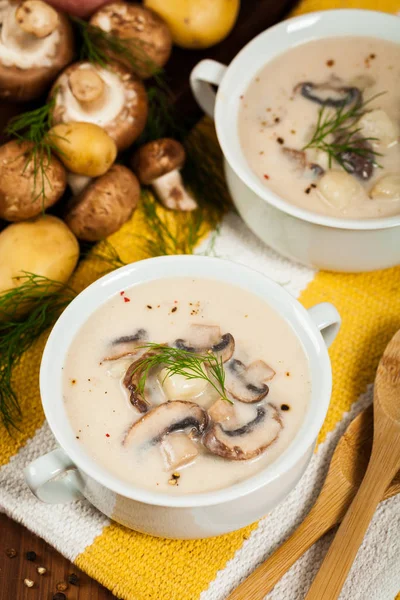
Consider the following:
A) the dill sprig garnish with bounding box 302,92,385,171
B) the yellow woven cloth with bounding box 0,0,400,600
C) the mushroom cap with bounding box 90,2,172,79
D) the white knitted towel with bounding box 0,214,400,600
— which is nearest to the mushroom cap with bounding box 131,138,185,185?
the yellow woven cloth with bounding box 0,0,400,600

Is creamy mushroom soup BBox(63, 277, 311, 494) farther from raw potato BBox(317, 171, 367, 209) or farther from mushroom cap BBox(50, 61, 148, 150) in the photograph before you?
mushroom cap BBox(50, 61, 148, 150)

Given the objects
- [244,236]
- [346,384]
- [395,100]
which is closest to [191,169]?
[244,236]

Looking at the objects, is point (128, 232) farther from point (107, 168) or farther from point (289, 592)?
point (289, 592)

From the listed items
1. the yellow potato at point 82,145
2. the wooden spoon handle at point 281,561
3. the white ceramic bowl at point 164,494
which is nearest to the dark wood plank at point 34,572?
the white ceramic bowl at point 164,494

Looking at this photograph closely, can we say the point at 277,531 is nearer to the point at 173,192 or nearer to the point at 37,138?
the point at 173,192

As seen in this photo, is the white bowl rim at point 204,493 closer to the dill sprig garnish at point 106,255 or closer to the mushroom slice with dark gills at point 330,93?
the dill sprig garnish at point 106,255
